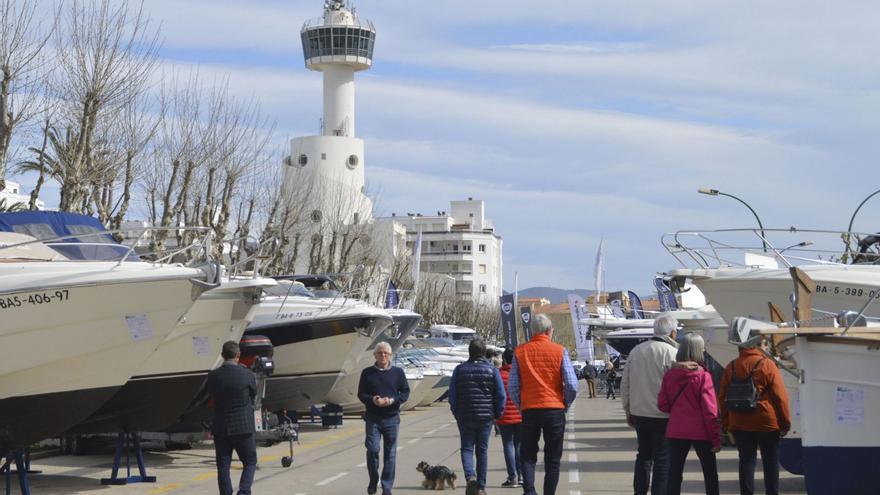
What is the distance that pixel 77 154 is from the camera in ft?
87.9

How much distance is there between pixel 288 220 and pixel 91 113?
A: 2459cm

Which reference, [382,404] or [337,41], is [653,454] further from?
[337,41]

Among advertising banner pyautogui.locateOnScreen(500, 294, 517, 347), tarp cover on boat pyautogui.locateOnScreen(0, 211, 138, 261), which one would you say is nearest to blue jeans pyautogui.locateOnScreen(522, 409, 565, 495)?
tarp cover on boat pyautogui.locateOnScreen(0, 211, 138, 261)

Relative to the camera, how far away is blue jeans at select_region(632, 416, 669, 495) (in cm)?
1267

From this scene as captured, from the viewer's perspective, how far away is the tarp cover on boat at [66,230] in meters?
16.9

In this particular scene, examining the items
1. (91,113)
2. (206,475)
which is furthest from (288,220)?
(206,475)

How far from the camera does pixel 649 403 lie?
1280 centimetres

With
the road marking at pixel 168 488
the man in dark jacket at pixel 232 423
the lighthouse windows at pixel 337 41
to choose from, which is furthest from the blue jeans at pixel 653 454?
the lighthouse windows at pixel 337 41

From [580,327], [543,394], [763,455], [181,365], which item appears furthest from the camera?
[580,327]

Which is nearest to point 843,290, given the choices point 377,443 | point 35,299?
point 377,443

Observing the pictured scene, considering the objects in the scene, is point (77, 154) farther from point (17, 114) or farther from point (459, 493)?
point (459, 493)

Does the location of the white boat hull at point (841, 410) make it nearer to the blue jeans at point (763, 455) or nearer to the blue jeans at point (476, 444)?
the blue jeans at point (763, 455)

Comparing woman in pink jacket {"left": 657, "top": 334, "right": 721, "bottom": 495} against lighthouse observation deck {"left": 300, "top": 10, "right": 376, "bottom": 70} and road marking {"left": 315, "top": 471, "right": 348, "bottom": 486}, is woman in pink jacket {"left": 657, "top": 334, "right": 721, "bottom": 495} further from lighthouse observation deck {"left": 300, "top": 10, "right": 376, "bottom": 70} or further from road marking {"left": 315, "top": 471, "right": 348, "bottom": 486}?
lighthouse observation deck {"left": 300, "top": 10, "right": 376, "bottom": 70}

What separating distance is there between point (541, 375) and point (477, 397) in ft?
4.95
